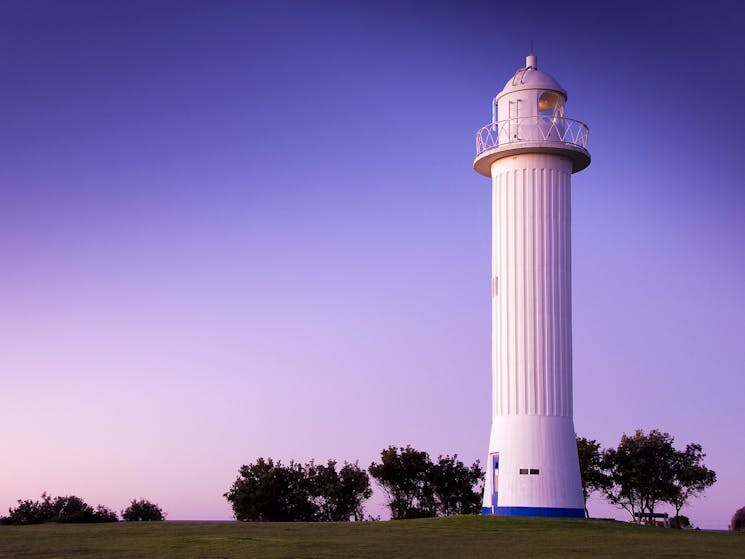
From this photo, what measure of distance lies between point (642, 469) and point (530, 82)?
1833cm

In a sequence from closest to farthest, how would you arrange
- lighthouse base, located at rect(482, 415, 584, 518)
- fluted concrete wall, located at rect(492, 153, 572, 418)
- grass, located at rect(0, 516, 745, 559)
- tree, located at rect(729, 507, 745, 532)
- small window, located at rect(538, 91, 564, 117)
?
1. grass, located at rect(0, 516, 745, 559)
2. lighthouse base, located at rect(482, 415, 584, 518)
3. fluted concrete wall, located at rect(492, 153, 572, 418)
4. small window, located at rect(538, 91, 564, 117)
5. tree, located at rect(729, 507, 745, 532)

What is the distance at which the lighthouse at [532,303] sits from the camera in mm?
38625

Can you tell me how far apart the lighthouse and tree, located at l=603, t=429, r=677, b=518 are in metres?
9.35

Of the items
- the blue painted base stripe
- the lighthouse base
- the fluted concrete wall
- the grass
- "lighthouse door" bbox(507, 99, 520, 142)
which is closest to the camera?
the grass

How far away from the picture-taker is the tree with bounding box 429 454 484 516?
161 feet

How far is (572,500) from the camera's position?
3844 centimetres

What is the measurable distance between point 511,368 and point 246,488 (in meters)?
15.8

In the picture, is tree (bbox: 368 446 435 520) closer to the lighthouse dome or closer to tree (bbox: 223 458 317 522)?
tree (bbox: 223 458 317 522)

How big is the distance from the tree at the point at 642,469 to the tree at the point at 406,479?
8.26m

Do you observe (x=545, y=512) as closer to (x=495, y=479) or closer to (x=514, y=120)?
(x=495, y=479)

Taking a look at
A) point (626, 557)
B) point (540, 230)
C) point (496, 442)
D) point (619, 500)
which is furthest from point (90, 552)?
point (619, 500)

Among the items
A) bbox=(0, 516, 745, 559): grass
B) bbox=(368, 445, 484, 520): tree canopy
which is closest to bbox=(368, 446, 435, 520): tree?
bbox=(368, 445, 484, 520): tree canopy

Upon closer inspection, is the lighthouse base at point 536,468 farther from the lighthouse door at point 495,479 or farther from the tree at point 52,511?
the tree at point 52,511

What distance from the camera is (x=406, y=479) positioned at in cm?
4903
